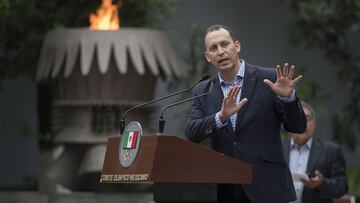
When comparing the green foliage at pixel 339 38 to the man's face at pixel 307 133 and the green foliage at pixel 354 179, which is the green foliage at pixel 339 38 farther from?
the man's face at pixel 307 133

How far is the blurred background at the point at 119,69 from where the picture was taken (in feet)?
46.4

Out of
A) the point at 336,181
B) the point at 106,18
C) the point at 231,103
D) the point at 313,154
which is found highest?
the point at 231,103

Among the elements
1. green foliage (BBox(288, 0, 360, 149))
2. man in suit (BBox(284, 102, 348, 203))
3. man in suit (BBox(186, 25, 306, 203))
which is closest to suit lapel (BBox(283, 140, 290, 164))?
man in suit (BBox(284, 102, 348, 203))

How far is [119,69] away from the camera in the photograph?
46.0 ft

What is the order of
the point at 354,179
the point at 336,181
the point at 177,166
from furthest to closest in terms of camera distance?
the point at 354,179
the point at 336,181
the point at 177,166

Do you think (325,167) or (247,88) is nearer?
(247,88)

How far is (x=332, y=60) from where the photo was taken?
15.6 metres

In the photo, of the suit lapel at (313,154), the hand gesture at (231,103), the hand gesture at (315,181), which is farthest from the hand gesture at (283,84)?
the suit lapel at (313,154)

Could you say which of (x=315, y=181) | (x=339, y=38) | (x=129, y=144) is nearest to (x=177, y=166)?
(x=129, y=144)

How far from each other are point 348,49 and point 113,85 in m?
3.29

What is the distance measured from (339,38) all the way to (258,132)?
9.41 meters

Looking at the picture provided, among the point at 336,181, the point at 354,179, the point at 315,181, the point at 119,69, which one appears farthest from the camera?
the point at 354,179

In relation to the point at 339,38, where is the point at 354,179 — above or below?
below

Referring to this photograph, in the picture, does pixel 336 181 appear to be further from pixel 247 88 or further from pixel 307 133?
pixel 247 88
